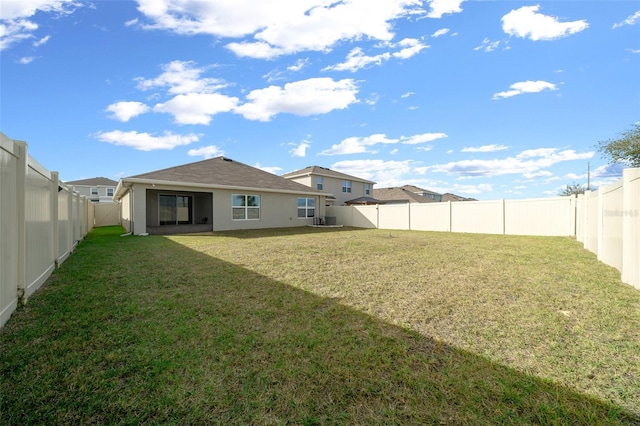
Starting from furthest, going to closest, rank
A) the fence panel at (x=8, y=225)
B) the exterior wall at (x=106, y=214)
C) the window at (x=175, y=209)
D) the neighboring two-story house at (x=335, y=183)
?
1. the neighboring two-story house at (x=335, y=183)
2. the exterior wall at (x=106, y=214)
3. the window at (x=175, y=209)
4. the fence panel at (x=8, y=225)

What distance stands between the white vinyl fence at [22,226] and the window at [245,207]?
11.2m

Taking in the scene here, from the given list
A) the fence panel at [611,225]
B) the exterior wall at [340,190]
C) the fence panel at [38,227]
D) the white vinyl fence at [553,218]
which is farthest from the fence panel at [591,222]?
the exterior wall at [340,190]

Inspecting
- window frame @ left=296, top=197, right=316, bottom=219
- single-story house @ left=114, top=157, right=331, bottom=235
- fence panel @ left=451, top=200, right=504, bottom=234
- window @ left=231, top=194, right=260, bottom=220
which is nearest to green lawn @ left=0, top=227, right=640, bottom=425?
single-story house @ left=114, top=157, right=331, bottom=235

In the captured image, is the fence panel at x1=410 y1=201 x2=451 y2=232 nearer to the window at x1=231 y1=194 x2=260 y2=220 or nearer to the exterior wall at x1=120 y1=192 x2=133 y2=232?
the window at x1=231 y1=194 x2=260 y2=220

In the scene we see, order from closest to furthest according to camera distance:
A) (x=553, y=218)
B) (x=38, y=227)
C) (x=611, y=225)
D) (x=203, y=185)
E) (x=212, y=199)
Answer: (x=38, y=227), (x=611, y=225), (x=553, y=218), (x=203, y=185), (x=212, y=199)

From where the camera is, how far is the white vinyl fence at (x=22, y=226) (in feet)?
10.5

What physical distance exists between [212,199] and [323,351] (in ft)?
49.4

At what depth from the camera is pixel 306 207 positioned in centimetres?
2116

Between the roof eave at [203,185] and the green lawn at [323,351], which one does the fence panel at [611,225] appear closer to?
the green lawn at [323,351]

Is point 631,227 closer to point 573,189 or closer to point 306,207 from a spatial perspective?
point 306,207

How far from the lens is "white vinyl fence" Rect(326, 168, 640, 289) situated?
489 centimetres

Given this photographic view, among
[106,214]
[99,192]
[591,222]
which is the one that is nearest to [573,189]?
[591,222]

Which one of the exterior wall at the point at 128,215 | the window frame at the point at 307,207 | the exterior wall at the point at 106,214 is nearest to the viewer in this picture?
the exterior wall at the point at 128,215

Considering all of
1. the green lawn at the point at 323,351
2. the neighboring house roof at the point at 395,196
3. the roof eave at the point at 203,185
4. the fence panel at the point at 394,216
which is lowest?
the green lawn at the point at 323,351
